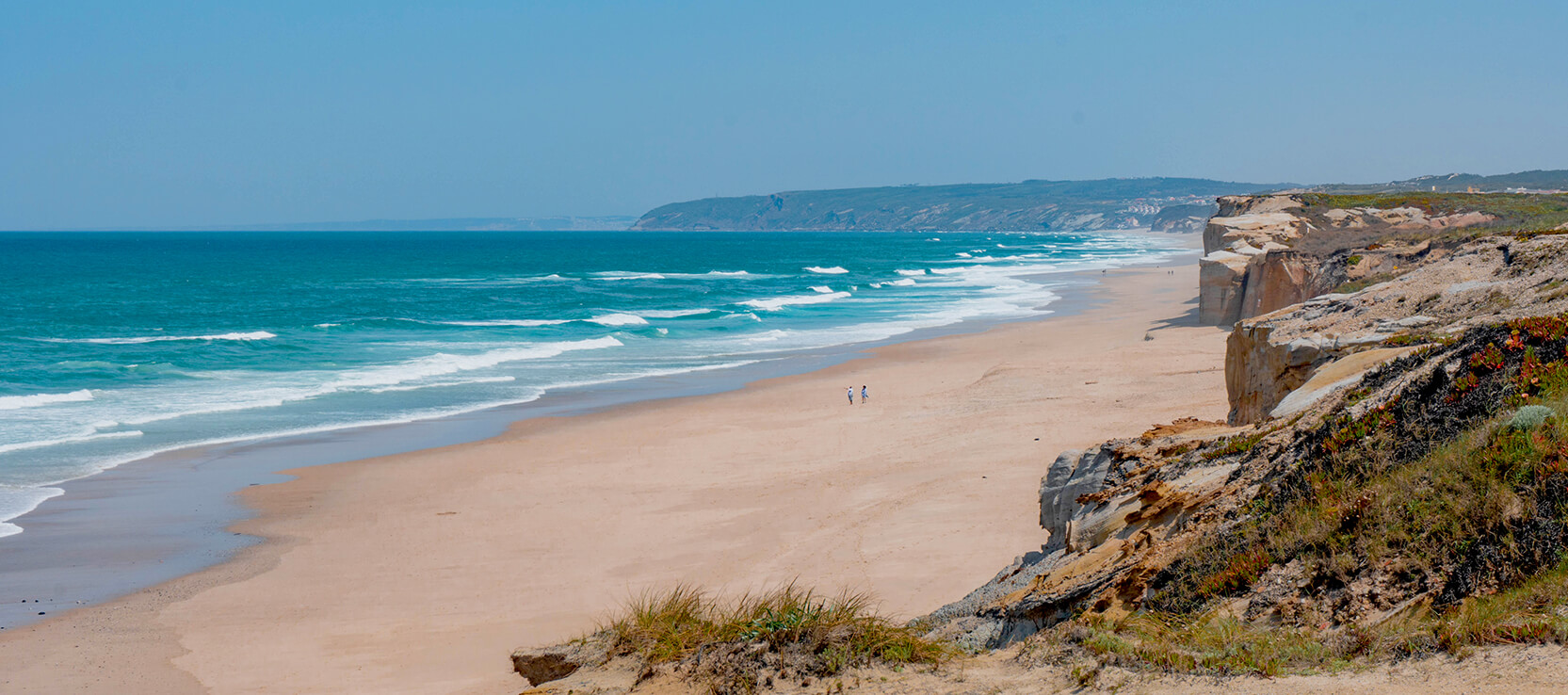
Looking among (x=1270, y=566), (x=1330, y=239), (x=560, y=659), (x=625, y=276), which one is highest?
(x=1330, y=239)

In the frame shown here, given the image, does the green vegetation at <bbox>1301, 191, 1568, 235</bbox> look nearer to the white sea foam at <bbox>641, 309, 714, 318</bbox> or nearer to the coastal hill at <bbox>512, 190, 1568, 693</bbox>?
the white sea foam at <bbox>641, 309, 714, 318</bbox>

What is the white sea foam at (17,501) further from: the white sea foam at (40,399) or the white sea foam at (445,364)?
the white sea foam at (445,364)

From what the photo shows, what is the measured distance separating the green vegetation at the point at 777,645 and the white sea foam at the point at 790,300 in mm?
45381

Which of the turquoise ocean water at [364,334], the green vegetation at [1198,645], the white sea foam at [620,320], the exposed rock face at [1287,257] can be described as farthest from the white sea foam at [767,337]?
the green vegetation at [1198,645]

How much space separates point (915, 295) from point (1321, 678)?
54.6 metres

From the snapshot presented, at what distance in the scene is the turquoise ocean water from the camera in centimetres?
2334

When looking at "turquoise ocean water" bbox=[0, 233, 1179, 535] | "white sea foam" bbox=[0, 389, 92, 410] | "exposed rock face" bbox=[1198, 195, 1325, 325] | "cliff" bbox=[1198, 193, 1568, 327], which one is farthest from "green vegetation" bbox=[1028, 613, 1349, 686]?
"white sea foam" bbox=[0, 389, 92, 410]

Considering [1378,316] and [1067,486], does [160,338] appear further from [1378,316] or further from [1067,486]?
[1378,316]

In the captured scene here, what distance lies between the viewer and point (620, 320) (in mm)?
45188

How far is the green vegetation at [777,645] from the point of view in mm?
5082

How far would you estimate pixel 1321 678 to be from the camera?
4.35 m

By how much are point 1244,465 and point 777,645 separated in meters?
3.59

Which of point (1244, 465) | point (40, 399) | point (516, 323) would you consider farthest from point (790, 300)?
point (1244, 465)

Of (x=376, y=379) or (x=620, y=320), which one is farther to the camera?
(x=620, y=320)
